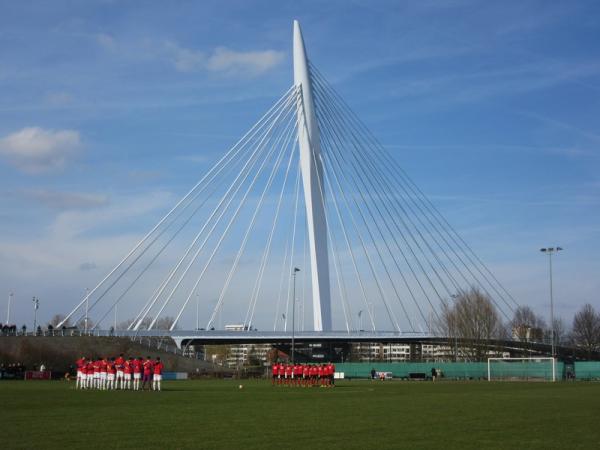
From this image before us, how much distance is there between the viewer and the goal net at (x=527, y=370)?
2089 inches

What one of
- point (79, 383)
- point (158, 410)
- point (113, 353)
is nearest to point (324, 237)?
point (113, 353)

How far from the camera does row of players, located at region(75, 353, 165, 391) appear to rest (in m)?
31.5

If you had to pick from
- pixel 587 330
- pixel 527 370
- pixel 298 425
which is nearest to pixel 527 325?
pixel 587 330

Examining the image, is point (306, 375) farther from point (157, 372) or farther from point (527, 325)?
point (527, 325)

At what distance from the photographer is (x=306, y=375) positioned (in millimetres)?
39281

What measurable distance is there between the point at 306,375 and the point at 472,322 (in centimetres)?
4414

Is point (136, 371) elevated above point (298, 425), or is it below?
above

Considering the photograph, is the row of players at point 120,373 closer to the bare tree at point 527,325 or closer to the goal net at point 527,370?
the goal net at point 527,370

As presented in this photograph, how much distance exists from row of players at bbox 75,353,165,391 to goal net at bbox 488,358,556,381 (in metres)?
28.9

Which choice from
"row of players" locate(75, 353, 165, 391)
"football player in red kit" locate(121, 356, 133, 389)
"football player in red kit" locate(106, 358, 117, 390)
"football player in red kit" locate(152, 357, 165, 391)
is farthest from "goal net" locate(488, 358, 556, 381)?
"football player in red kit" locate(106, 358, 117, 390)

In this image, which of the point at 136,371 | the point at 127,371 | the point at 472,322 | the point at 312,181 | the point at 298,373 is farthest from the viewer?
the point at 472,322

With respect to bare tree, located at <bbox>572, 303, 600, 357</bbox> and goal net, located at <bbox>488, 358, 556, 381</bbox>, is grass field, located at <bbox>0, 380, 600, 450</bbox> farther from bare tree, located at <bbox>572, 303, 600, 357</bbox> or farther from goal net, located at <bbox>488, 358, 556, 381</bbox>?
bare tree, located at <bbox>572, 303, 600, 357</bbox>

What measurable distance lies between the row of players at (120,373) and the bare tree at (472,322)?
167ft

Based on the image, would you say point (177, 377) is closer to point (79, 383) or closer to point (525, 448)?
point (79, 383)
